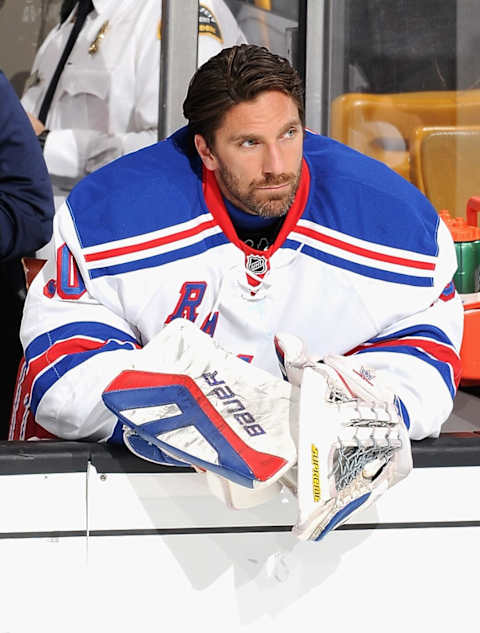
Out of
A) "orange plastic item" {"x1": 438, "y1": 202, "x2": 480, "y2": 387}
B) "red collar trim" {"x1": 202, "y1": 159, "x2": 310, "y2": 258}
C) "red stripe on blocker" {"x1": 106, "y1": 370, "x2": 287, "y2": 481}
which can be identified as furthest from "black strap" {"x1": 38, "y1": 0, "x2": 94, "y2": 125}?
"red stripe on blocker" {"x1": 106, "y1": 370, "x2": 287, "y2": 481}

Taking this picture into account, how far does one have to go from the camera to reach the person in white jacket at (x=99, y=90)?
9.66 ft

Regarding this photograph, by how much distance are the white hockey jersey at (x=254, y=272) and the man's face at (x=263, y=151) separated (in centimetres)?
6

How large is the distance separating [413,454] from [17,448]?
57cm

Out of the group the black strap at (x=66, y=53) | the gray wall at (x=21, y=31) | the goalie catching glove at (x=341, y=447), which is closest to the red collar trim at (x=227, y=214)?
the goalie catching glove at (x=341, y=447)

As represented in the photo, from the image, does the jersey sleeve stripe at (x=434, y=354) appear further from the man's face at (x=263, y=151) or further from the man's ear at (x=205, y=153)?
the man's ear at (x=205, y=153)

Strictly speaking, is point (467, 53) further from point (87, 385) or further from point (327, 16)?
point (87, 385)

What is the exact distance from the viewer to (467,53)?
2.70 metres

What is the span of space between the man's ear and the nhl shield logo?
171 millimetres

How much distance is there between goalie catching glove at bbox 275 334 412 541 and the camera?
1376 mm

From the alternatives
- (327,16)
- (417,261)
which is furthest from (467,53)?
(417,261)

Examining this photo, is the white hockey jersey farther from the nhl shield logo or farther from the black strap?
the black strap

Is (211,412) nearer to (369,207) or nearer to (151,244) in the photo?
(151,244)

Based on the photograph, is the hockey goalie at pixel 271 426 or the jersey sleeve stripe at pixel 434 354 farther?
the jersey sleeve stripe at pixel 434 354

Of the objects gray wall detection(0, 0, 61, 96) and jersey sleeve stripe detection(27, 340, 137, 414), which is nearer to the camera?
jersey sleeve stripe detection(27, 340, 137, 414)
